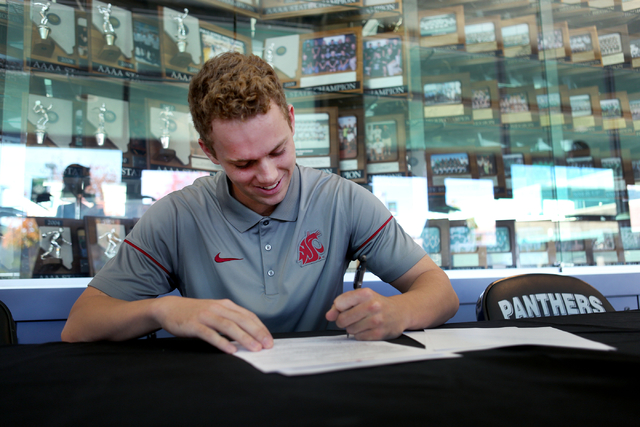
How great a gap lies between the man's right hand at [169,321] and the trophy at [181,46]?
1466 mm

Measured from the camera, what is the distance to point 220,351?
1.96 feet

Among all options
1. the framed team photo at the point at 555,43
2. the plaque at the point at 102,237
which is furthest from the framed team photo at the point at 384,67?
the plaque at the point at 102,237

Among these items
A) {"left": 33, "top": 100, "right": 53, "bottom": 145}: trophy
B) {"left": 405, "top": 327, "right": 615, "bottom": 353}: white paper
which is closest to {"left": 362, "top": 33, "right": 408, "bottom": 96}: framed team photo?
{"left": 33, "top": 100, "right": 53, "bottom": 145}: trophy

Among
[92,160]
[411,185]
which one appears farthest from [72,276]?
[411,185]

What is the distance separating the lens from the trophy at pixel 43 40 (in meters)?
1.80

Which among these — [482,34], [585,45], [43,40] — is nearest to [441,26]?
[482,34]

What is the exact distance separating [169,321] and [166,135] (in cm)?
152

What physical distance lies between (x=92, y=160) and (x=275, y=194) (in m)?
1.27

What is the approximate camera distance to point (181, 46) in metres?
2.06

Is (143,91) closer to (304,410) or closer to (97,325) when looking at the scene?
Result: (97,325)

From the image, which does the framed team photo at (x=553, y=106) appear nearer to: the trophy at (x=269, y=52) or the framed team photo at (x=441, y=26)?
the framed team photo at (x=441, y=26)

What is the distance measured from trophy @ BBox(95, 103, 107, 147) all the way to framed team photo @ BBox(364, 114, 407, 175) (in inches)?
50.5

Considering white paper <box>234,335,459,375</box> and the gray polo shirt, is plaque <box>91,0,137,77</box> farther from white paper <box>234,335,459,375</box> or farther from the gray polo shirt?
white paper <box>234,335,459,375</box>

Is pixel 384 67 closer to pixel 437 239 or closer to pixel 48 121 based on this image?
pixel 437 239
